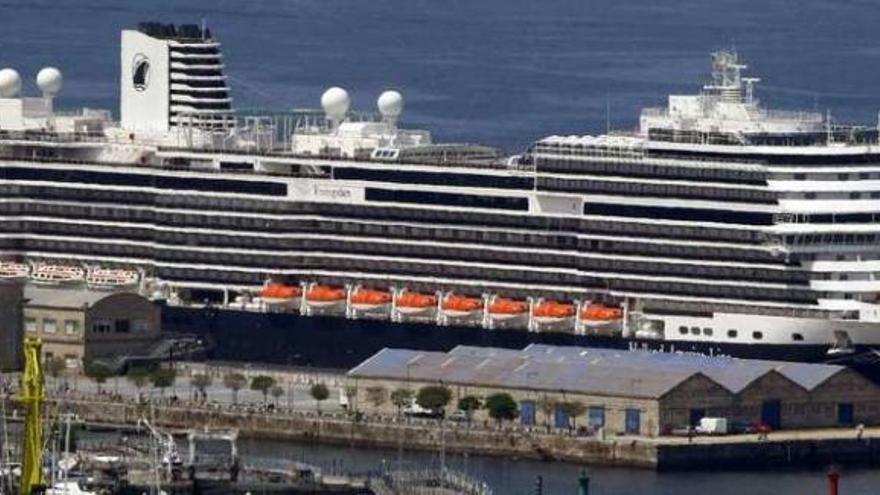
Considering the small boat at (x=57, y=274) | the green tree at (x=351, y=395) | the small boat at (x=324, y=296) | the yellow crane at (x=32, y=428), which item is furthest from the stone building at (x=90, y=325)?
the yellow crane at (x=32, y=428)

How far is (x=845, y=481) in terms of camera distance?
3861 inches

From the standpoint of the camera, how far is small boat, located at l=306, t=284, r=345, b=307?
113 metres

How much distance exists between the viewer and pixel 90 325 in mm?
110188

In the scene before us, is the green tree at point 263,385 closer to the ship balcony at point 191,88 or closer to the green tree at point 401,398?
the green tree at point 401,398

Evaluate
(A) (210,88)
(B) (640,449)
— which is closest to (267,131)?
(A) (210,88)

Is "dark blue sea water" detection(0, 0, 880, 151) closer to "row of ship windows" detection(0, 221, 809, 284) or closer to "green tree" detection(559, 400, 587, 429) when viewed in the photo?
"row of ship windows" detection(0, 221, 809, 284)

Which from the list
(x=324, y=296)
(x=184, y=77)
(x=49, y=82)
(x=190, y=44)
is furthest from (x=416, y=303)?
(x=49, y=82)

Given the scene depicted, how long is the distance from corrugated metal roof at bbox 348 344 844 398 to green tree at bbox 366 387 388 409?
367 mm

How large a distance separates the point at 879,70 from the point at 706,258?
191ft

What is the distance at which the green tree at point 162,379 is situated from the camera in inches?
4230

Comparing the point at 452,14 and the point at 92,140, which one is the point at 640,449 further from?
the point at 452,14

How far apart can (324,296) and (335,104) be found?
214 inches

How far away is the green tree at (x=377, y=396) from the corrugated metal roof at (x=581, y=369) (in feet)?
1.21

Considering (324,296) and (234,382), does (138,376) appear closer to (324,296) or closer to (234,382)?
(234,382)
